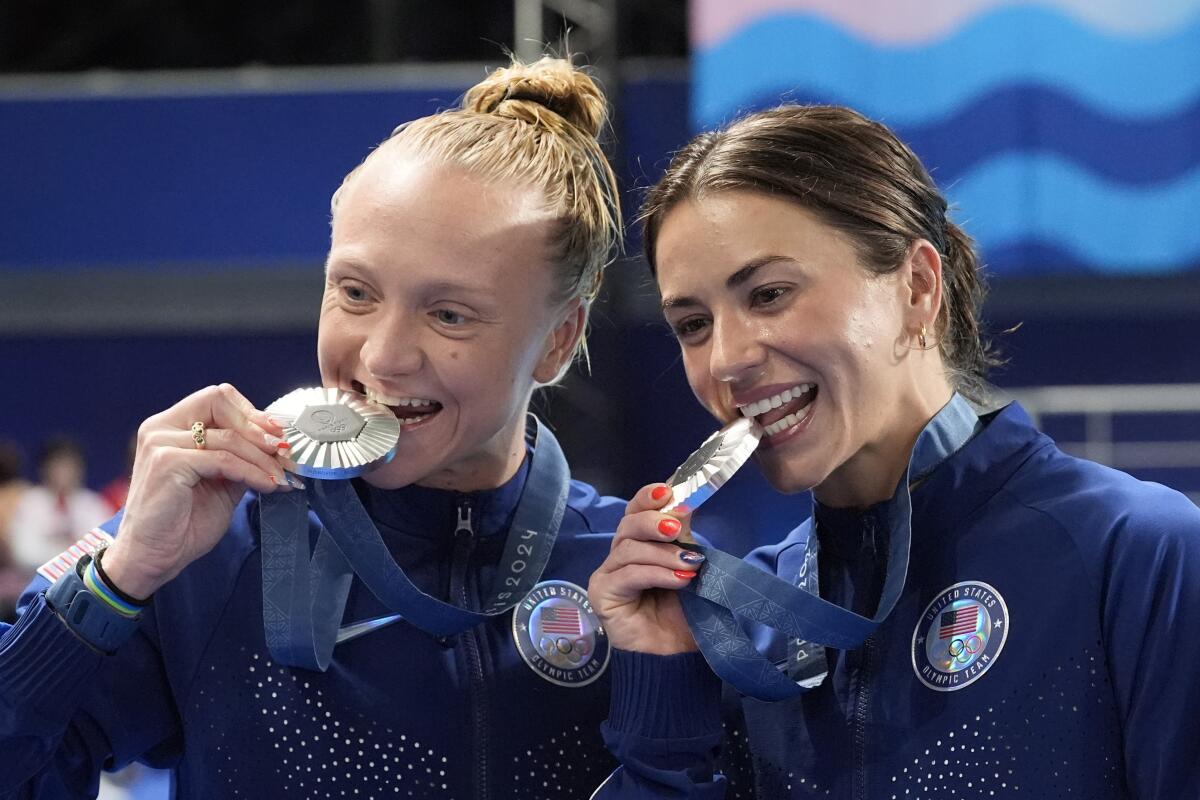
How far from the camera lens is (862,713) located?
189cm

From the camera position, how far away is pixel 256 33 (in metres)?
10.2

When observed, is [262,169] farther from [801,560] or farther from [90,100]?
[801,560]

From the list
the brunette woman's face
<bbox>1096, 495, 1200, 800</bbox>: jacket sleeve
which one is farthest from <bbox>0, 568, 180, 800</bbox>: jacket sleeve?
<bbox>1096, 495, 1200, 800</bbox>: jacket sleeve

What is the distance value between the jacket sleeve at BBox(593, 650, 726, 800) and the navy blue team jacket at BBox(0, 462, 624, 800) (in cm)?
17

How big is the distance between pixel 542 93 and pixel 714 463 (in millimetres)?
681

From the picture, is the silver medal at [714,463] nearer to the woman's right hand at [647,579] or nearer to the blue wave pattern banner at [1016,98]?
the woman's right hand at [647,579]

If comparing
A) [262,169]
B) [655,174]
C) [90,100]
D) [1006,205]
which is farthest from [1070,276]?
[90,100]

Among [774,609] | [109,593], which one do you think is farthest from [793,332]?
[109,593]

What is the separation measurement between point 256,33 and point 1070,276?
5.53m

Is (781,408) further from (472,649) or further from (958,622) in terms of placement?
(472,649)

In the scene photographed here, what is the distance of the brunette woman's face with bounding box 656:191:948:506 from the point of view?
1.91 metres

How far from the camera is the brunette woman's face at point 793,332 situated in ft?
6.26

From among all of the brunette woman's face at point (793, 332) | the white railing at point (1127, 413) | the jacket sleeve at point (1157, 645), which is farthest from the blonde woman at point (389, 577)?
the white railing at point (1127, 413)

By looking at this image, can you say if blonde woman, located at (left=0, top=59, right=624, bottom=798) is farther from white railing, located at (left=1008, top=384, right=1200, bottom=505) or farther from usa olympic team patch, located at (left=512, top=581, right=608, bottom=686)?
white railing, located at (left=1008, top=384, right=1200, bottom=505)
